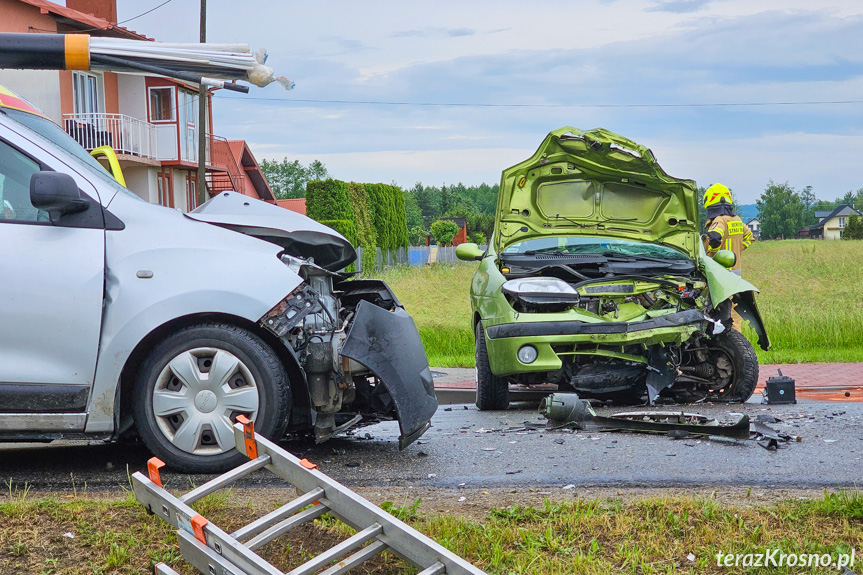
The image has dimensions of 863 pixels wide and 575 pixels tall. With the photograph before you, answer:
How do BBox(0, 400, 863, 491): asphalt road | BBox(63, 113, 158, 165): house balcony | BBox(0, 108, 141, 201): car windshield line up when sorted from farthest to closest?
BBox(63, 113, 158, 165): house balcony
BBox(0, 108, 141, 201): car windshield
BBox(0, 400, 863, 491): asphalt road

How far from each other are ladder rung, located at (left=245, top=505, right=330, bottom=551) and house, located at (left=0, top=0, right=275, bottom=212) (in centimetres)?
2330

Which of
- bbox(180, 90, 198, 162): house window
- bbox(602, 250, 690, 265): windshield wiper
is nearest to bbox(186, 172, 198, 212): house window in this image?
bbox(180, 90, 198, 162): house window

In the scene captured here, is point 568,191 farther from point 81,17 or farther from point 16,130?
point 81,17

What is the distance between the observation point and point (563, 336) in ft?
21.7

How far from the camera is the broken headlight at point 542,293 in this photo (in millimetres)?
6777

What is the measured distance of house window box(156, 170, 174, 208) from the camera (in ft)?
116

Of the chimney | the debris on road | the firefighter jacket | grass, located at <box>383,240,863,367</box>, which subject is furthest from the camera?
the chimney

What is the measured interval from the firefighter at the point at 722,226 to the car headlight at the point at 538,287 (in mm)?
3751

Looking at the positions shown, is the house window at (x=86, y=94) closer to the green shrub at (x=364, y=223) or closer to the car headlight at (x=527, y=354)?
the green shrub at (x=364, y=223)

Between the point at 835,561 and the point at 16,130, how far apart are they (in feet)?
13.9

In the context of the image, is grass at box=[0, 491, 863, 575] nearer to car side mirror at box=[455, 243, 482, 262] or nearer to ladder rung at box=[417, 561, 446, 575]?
ladder rung at box=[417, 561, 446, 575]

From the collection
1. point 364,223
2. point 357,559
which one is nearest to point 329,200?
point 364,223

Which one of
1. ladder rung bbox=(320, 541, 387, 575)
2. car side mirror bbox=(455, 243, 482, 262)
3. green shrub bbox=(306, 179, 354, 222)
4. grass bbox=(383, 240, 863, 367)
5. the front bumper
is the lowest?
grass bbox=(383, 240, 863, 367)

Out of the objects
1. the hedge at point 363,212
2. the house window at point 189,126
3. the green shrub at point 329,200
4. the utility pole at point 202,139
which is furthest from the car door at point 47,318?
the house window at point 189,126
